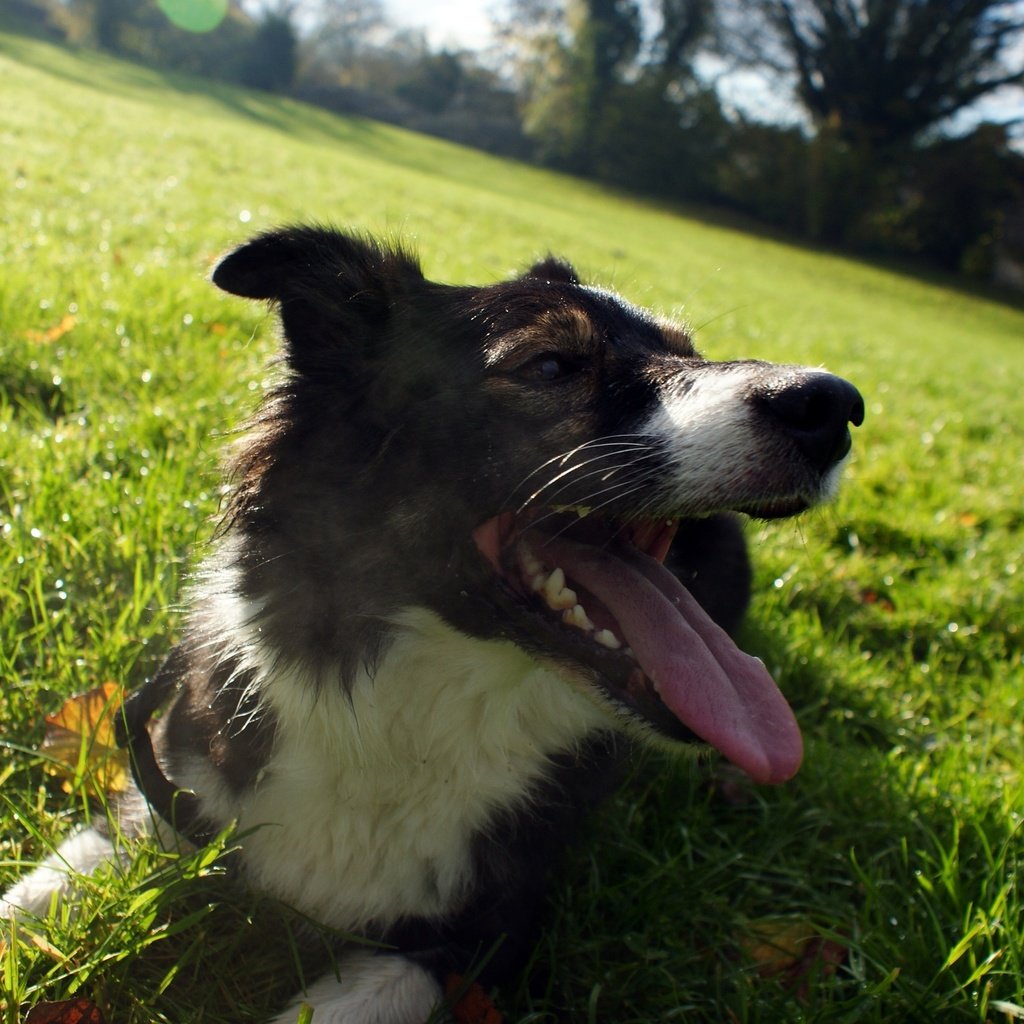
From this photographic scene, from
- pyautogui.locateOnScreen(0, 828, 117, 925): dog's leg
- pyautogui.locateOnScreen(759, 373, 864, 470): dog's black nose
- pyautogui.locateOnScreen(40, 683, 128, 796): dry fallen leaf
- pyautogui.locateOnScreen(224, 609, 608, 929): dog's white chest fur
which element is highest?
pyautogui.locateOnScreen(759, 373, 864, 470): dog's black nose

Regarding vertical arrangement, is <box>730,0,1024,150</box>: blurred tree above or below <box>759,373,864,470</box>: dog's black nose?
above

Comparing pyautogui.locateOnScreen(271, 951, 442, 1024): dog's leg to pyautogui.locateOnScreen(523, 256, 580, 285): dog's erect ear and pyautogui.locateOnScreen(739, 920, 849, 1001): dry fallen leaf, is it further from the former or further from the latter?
pyautogui.locateOnScreen(523, 256, 580, 285): dog's erect ear

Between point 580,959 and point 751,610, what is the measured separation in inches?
71.1

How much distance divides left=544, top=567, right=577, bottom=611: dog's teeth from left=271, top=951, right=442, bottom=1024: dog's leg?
88cm

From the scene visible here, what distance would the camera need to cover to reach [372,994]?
1962 mm

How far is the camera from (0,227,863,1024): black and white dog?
192 centimetres

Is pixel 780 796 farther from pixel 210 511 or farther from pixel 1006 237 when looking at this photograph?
pixel 1006 237

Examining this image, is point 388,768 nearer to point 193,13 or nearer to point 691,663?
point 691,663

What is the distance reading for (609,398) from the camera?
2066 millimetres

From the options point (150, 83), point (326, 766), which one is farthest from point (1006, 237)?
point (326, 766)

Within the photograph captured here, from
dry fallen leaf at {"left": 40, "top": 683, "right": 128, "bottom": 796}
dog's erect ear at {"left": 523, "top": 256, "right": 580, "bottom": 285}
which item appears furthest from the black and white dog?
dog's erect ear at {"left": 523, "top": 256, "right": 580, "bottom": 285}

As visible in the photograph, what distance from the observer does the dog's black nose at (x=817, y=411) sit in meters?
1.83

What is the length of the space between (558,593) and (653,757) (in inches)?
42.5

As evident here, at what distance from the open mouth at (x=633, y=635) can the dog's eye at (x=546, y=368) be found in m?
0.31
